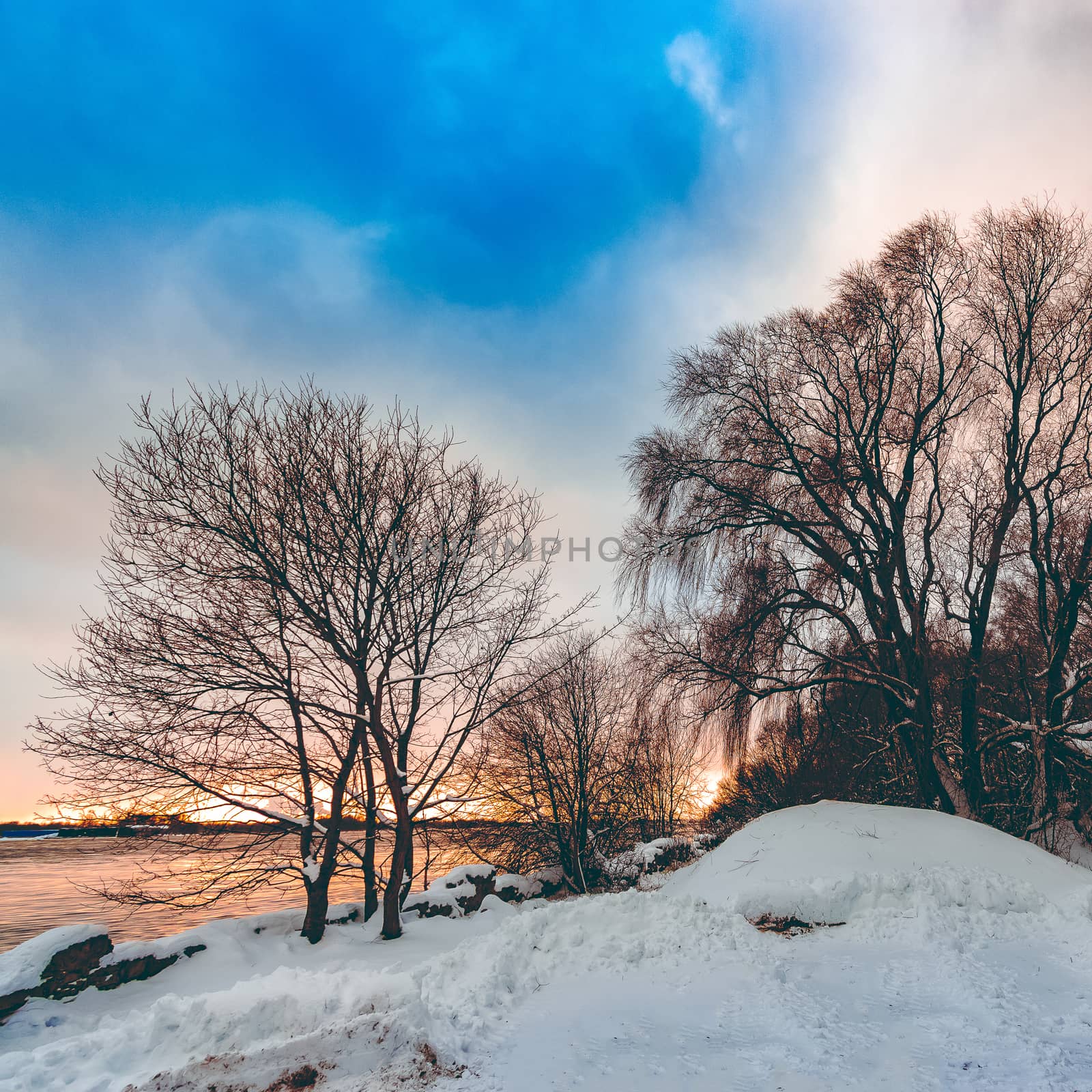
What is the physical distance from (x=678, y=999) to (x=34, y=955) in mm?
6625

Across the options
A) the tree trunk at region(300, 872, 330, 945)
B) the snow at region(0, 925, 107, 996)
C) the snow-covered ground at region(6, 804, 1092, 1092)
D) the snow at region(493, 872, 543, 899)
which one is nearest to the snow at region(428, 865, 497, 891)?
the snow at region(493, 872, 543, 899)

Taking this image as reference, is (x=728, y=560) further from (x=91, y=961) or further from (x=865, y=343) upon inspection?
(x=91, y=961)

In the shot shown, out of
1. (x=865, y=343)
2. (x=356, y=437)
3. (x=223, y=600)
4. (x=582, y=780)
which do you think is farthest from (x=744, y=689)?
(x=223, y=600)

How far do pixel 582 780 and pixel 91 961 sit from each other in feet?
31.6

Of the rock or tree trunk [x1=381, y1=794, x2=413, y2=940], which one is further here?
tree trunk [x1=381, y1=794, x2=413, y2=940]

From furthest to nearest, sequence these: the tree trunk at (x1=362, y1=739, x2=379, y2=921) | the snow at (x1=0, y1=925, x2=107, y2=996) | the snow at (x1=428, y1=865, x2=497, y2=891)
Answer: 1. the snow at (x1=428, y1=865, x2=497, y2=891)
2. the tree trunk at (x1=362, y1=739, x2=379, y2=921)
3. the snow at (x1=0, y1=925, x2=107, y2=996)

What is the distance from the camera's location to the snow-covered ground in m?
3.94

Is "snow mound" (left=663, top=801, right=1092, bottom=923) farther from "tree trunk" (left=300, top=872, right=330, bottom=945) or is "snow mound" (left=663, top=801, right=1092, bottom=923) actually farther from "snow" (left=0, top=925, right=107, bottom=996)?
"snow" (left=0, top=925, right=107, bottom=996)

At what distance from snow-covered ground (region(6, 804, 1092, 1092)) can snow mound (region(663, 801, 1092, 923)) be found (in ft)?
0.11

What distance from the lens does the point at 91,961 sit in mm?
6906

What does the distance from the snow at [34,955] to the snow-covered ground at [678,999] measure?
0.32 m

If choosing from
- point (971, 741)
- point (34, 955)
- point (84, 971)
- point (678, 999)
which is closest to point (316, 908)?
point (84, 971)

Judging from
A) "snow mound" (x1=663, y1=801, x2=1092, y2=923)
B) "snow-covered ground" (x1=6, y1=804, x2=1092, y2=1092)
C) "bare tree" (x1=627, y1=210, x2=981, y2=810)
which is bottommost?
"snow-covered ground" (x1=6, y1=804, x2=1092, y2=1092)

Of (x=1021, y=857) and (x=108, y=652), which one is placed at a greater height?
(x=108, y=652)
